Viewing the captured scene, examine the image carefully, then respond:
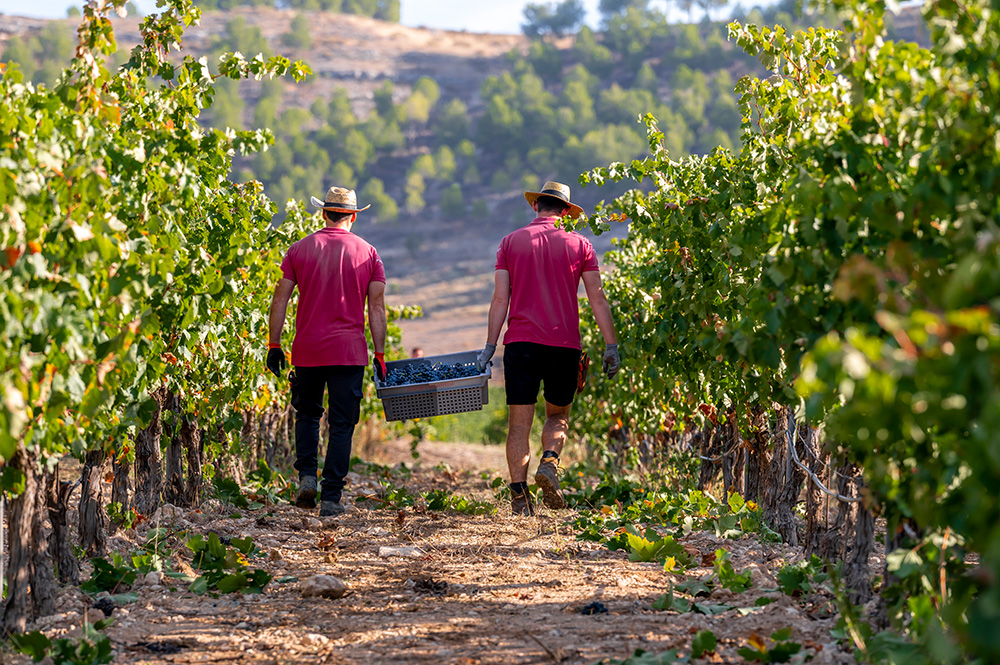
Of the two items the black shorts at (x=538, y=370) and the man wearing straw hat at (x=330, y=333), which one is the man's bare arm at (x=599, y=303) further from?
the man wearing straw hat at (x=330, y=333)

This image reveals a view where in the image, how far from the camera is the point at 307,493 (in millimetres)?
4938

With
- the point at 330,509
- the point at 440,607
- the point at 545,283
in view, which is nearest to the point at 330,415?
the point at 330,509

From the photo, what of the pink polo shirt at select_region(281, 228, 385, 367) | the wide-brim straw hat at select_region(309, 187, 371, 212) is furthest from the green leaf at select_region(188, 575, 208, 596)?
the wide-brim straw hat at select_region(309, 187, 371, 212)

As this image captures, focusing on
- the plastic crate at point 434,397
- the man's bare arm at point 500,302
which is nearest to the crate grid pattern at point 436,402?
the plastic crate at point 434,397

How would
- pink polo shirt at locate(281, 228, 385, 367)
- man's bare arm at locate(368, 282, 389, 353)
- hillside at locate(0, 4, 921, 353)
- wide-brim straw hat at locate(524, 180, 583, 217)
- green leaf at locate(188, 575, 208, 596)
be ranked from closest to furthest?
1. green leaf at locate(188, 575, 208, 596)
2. pink polo shirt at locate(281, 228, 385, 367)
3. man's bare arm at locate(368, 282, 389, 353)
4. wide-brim straw hat at locate(524, 180, 583, 217)
5. hillside at locate(0, 4, 921, 353)

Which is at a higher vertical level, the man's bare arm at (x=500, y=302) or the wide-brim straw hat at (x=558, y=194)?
the wide-brim straw hat at (x=558, y=194)

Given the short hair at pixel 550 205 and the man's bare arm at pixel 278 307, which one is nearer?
the man's bare arm at pixel 278 307

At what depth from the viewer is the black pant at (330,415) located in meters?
4.88

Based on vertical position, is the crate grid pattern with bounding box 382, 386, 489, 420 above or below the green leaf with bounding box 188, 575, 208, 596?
above

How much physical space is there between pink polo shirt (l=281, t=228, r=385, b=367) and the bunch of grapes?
365 mm

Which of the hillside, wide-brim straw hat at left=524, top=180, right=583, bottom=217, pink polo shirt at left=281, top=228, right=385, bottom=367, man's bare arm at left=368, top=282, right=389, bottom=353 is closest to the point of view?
pink polo shirt at left=281, top=228, right=385, bottom=367

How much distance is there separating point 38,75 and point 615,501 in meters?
74.6

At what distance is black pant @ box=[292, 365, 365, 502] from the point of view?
4.88 metres

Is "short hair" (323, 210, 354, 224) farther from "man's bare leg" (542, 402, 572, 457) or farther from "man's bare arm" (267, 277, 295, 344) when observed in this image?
"man's bare leg" (542, 402, 572, 457)
